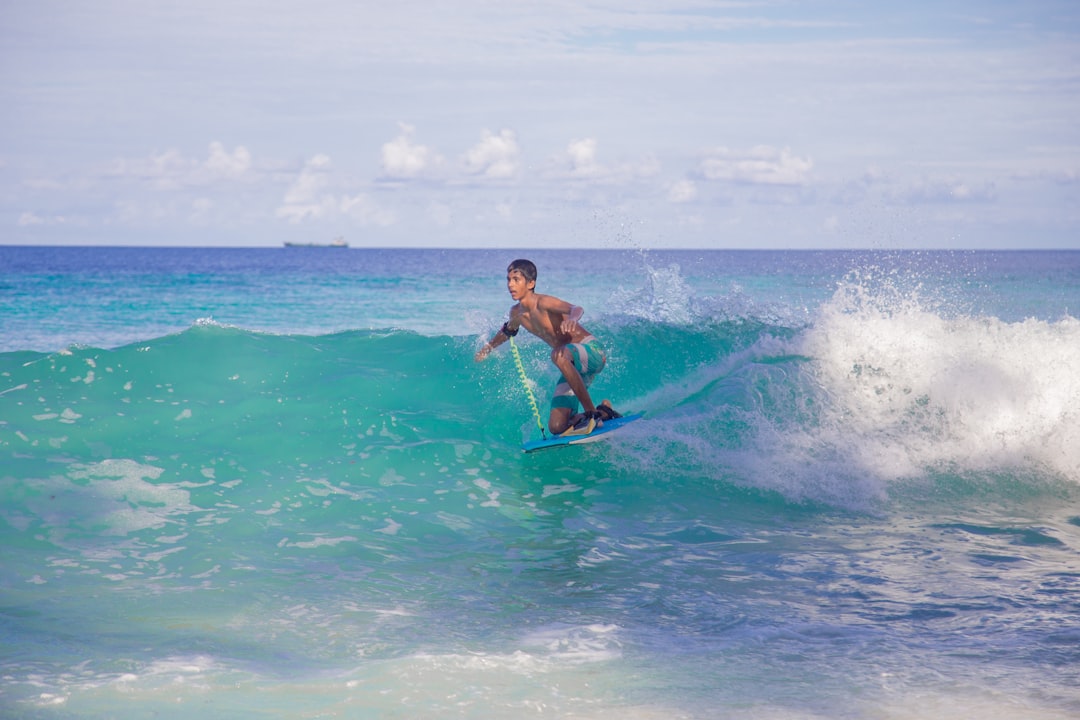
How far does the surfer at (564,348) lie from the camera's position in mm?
7801

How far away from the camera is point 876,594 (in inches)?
211

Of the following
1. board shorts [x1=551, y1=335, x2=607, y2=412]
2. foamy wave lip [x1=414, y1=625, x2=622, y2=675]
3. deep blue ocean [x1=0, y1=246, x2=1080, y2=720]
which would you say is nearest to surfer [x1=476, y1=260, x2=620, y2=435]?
board shorts [x1=551, y1=335, x2=607, y2=412]

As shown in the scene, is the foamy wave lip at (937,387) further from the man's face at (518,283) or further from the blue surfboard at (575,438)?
the man's face at (518,283)

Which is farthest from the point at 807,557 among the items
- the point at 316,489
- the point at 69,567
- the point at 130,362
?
the point at 130,362

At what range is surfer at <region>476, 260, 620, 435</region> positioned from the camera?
7.80m

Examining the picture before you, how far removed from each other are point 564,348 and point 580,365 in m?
0.23

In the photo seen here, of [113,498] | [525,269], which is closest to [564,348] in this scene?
[525,269]

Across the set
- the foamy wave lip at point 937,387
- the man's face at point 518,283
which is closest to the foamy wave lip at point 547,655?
the man's face at point 518,283

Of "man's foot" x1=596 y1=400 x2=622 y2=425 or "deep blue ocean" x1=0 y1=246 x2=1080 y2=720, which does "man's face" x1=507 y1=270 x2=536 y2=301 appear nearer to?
"man's foot" x1=596 y1=400 x2=622 y2=425

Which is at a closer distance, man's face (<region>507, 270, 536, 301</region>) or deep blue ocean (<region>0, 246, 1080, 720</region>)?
deep blue ocean (<region>0, 246, 1080, 720</region>)

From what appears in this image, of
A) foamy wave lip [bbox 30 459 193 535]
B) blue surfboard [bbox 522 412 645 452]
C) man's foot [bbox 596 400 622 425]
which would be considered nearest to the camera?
foamy wave lip [bbox 30 459 193 535]

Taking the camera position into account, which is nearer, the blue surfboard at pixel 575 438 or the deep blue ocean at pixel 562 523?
the deep blue ocean at pixel 562 523

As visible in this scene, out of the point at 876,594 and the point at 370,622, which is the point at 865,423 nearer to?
the point at 876,594

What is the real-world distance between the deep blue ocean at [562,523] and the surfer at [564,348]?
1.96 ft
